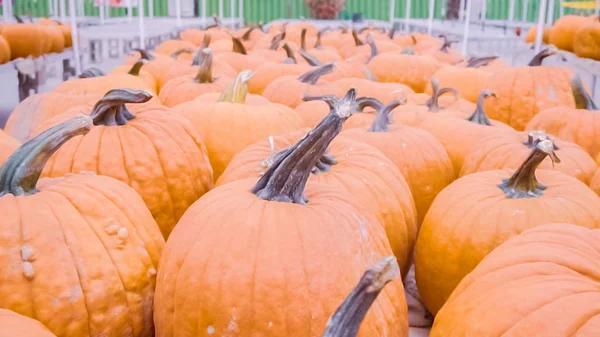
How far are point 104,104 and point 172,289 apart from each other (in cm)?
72

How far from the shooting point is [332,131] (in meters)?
1.18

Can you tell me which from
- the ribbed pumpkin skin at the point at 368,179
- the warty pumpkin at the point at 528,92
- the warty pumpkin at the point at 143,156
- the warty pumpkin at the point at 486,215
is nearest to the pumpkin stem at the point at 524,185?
the warty pumpkin at the point at 486,215

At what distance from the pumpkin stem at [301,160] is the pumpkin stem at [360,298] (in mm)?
435

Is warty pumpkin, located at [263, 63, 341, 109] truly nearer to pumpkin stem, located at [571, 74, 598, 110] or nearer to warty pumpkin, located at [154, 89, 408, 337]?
pumpkin stem, located at [571, 74, 598, 110]

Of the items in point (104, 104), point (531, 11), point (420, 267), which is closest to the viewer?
point (104, 104)

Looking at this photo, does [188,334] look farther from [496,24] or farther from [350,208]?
[496,24]

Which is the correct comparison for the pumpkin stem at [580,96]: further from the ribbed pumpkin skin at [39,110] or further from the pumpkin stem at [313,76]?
the ribbed pumpkin skin at [39,110]

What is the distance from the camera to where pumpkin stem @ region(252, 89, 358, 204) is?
45.8 inches

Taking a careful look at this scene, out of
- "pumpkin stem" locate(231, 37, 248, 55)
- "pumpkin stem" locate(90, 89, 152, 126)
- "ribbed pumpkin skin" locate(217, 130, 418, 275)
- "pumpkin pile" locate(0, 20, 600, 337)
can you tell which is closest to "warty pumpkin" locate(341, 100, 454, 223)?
"pumpkin pile" locate(0, 20, 600, 337)

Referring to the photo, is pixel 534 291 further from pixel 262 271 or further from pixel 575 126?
pixel 575 126

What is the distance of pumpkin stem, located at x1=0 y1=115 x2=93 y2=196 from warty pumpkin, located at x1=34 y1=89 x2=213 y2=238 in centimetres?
33

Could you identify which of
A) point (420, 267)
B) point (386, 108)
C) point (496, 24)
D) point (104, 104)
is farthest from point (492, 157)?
point (496, 24)

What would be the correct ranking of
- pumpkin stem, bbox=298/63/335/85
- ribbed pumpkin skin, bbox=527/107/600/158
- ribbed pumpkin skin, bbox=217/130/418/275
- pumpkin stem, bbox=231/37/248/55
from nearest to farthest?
ribbed pumpkin skin, bbox=217/130/418/275
ribbed pumpkin skin, bbox=527/107/600/158
pumpkin stem, bbox=298/63/335/85
pumpkin stem, bbox=231/37/248/55

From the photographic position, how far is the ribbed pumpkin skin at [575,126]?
2607mm
